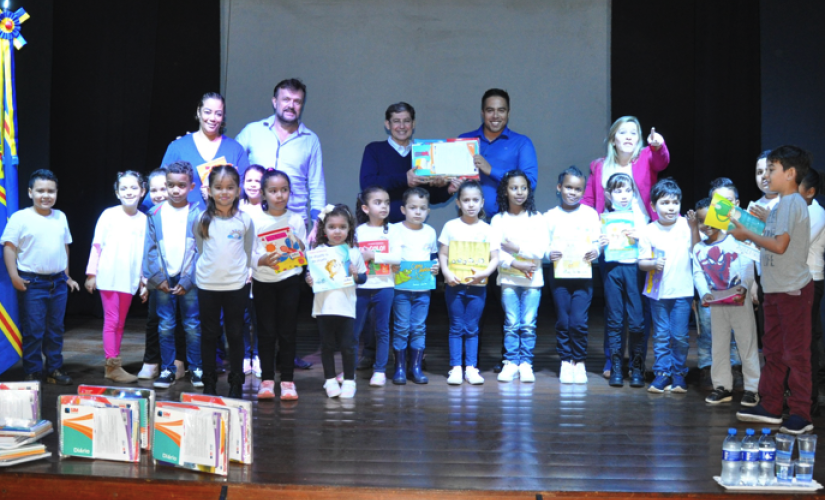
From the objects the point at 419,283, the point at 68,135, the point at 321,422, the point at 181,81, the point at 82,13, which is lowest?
the point at 321,422

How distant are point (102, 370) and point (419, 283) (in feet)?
7.24

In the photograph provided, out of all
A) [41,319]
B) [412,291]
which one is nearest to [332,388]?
[412,291]

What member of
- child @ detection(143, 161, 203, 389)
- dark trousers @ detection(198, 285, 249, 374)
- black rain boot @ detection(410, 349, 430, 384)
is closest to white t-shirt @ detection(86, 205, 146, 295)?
child @ detection(143, 161, 203, 389)

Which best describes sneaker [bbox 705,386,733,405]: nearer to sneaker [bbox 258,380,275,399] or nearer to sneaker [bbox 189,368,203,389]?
sneaker [bbox 258,380,275,399]

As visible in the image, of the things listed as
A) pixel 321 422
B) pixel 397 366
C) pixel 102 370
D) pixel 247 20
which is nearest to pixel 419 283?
pixel 397 366

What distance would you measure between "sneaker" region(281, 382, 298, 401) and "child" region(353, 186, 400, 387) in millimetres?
477

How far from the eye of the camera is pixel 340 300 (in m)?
4.35

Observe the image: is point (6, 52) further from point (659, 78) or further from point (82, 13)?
point (659, 78)

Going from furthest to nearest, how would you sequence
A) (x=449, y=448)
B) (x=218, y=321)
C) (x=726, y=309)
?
(x=726, y=309)
(x=218, y=321)
(x=449, y=448)

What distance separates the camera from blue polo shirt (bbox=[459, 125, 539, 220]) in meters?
5.00

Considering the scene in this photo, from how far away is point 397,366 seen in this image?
475cm

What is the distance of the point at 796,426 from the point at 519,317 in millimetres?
1697

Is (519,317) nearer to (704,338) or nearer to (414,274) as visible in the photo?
(414,274)

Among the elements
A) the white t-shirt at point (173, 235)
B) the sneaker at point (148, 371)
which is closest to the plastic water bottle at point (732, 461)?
the white t-shirt at point (173, 235)
